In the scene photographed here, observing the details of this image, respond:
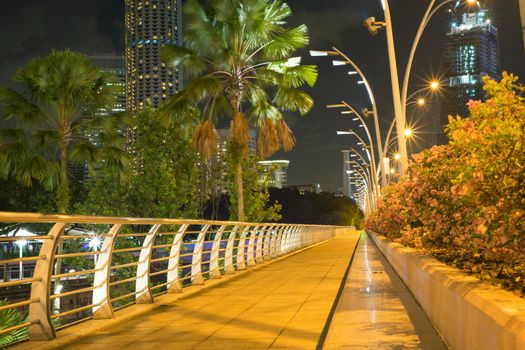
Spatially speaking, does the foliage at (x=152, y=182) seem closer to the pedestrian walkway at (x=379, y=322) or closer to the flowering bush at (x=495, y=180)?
the pedestrian walkway at (x=379, y=322)

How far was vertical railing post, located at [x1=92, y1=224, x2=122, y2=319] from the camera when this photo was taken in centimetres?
808

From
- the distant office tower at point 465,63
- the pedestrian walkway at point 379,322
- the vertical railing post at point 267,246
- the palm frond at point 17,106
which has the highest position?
the distant office tower at point 465,63

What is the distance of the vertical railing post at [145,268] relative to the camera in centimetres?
967

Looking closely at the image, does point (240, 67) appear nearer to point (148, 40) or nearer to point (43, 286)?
point (43, 286)

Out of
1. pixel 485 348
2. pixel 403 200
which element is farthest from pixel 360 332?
pixel 403 200

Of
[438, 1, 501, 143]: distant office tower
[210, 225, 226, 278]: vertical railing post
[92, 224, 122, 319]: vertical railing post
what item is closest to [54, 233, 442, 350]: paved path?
[92, 224, 122, 319]: vertical railing post

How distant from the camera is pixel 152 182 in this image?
31.6 meters

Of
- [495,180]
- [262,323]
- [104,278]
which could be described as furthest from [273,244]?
[495,180]

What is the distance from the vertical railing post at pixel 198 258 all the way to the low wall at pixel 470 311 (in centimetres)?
534

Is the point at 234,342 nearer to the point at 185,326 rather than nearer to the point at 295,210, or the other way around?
the point at 185,326

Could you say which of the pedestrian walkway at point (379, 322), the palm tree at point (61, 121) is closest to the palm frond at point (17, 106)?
the palm tree at point (61, 121)

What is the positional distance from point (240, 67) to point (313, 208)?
101 meters

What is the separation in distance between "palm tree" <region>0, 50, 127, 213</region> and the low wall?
14153 mm

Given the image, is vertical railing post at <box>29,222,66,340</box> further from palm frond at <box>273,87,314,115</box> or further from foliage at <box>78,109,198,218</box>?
foliage at <box>78,109,198,218</box>
